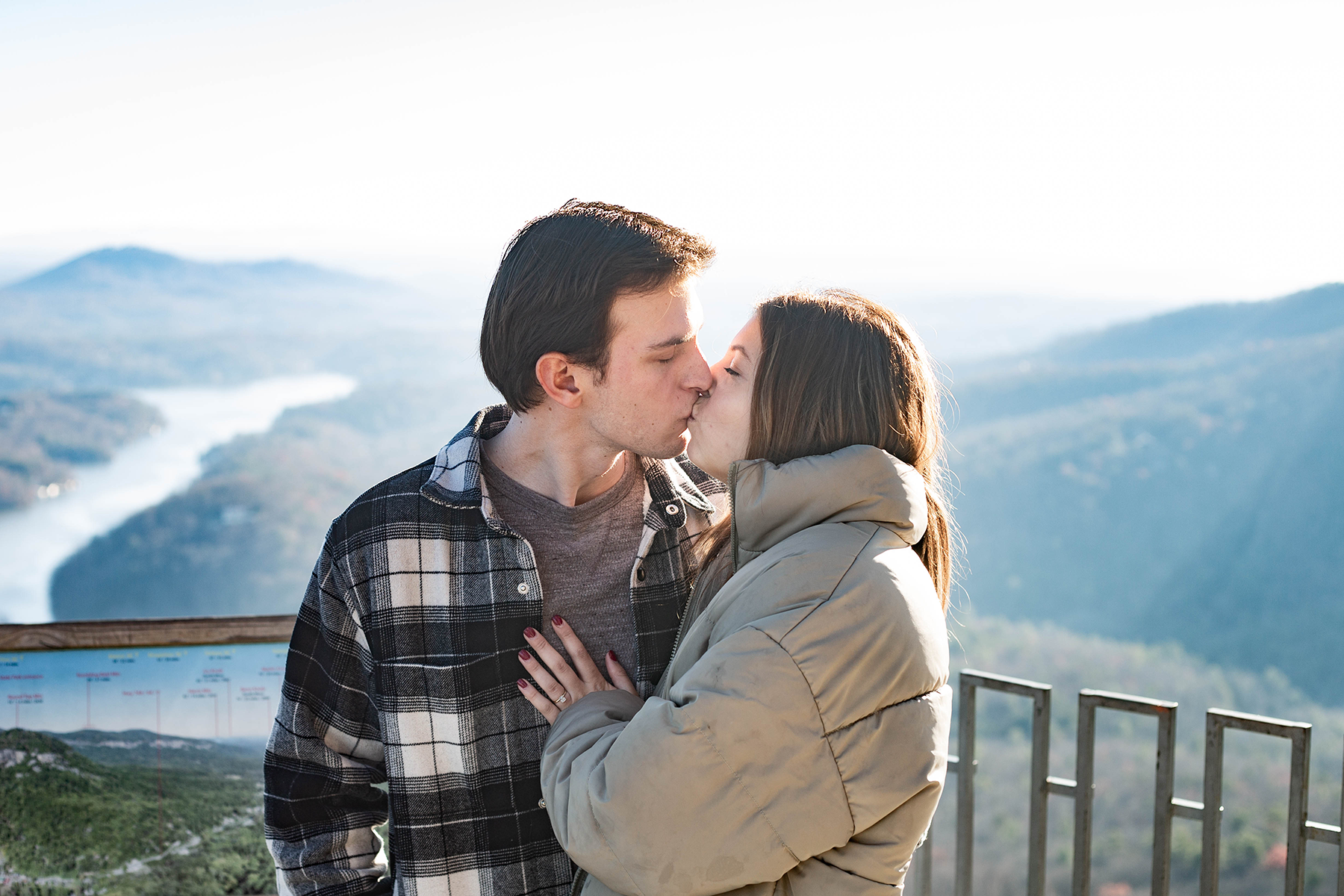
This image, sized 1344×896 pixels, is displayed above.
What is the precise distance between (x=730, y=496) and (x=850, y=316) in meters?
0.31

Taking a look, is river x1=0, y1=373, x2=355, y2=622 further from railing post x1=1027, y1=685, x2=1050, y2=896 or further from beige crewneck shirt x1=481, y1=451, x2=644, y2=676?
beige crewneck shirt x1=481, y1=451, x2=644, y2=676

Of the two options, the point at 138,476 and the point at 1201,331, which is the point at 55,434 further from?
the point at 1201,331

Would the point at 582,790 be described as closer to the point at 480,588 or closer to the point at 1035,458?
the point at 480,588

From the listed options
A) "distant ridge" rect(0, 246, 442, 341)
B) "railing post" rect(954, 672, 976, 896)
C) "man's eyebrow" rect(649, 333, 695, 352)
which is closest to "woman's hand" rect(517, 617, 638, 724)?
"man's eyebrow" rect(649, 333, 695, 352)

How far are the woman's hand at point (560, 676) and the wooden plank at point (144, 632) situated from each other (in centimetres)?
133

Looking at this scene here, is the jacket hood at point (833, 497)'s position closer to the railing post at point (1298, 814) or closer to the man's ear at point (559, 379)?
the man's ear at point (559, 379)

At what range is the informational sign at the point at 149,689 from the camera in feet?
8.17

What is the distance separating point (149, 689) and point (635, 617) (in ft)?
5.40

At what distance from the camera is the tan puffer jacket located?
1.08 m

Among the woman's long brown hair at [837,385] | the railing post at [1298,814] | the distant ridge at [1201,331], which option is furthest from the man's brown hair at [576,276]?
the distant ridge at [1201,331]

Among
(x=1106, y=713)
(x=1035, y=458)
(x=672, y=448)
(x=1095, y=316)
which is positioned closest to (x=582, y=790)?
(x=672, y=448)

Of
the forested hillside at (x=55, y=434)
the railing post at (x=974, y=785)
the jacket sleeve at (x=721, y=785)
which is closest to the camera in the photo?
the jacket sleeve at (x=721, y=785)

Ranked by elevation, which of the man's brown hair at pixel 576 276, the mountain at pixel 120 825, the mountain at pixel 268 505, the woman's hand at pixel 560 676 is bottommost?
the mountain at pixel 268 505

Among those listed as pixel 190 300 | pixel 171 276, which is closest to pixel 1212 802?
pixel 190 300
